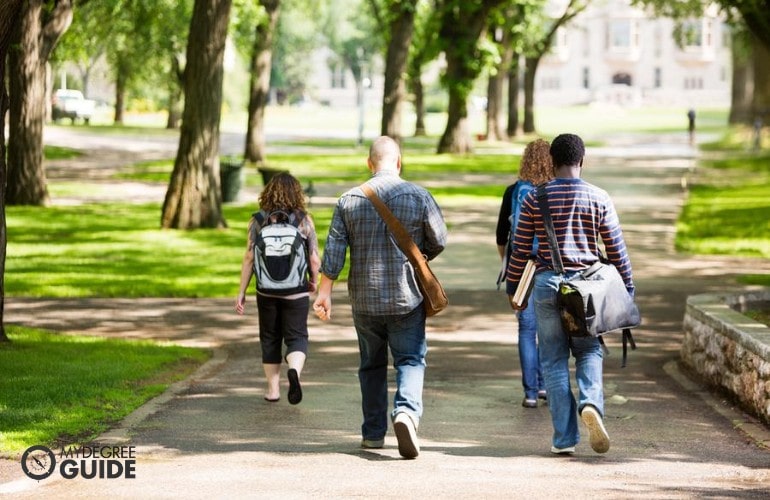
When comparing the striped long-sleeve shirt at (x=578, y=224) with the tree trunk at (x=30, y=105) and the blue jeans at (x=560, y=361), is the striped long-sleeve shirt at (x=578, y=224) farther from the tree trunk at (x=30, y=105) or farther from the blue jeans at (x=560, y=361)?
the tree trunk at (x=30, y=105)

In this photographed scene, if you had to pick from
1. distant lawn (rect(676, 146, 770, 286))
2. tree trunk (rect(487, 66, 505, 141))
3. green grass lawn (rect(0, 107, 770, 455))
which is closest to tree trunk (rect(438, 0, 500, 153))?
green grass lawn (rect(0, 107, 770, 455))

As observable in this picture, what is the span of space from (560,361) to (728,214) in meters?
20.0

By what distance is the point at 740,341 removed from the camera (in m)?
9.48

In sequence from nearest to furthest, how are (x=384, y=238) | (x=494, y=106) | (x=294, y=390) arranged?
(x=384, y=238)
(x=294, y=390)
(x=494, y=106)

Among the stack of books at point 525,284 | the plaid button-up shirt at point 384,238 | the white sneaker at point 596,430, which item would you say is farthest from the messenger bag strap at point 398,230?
the white sneaker at point 596,430

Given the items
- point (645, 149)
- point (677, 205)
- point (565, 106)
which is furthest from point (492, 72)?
point (565, 106)

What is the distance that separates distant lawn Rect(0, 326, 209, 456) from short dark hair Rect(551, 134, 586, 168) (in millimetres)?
3055

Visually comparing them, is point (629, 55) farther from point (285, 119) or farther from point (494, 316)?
point (494, 316)

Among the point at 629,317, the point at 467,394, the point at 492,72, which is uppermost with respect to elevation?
the point at 492,72

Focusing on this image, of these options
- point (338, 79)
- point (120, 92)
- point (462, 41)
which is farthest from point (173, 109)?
point (338, 79)

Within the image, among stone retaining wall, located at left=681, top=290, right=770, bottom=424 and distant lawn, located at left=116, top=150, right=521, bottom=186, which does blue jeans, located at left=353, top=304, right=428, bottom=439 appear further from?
distant lawn, located at left=116, top=150, right=521, bottom=186

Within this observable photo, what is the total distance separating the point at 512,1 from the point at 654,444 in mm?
37253

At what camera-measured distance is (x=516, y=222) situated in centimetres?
907

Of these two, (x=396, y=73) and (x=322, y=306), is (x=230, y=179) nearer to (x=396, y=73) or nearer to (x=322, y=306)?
(x=396, y=73)
